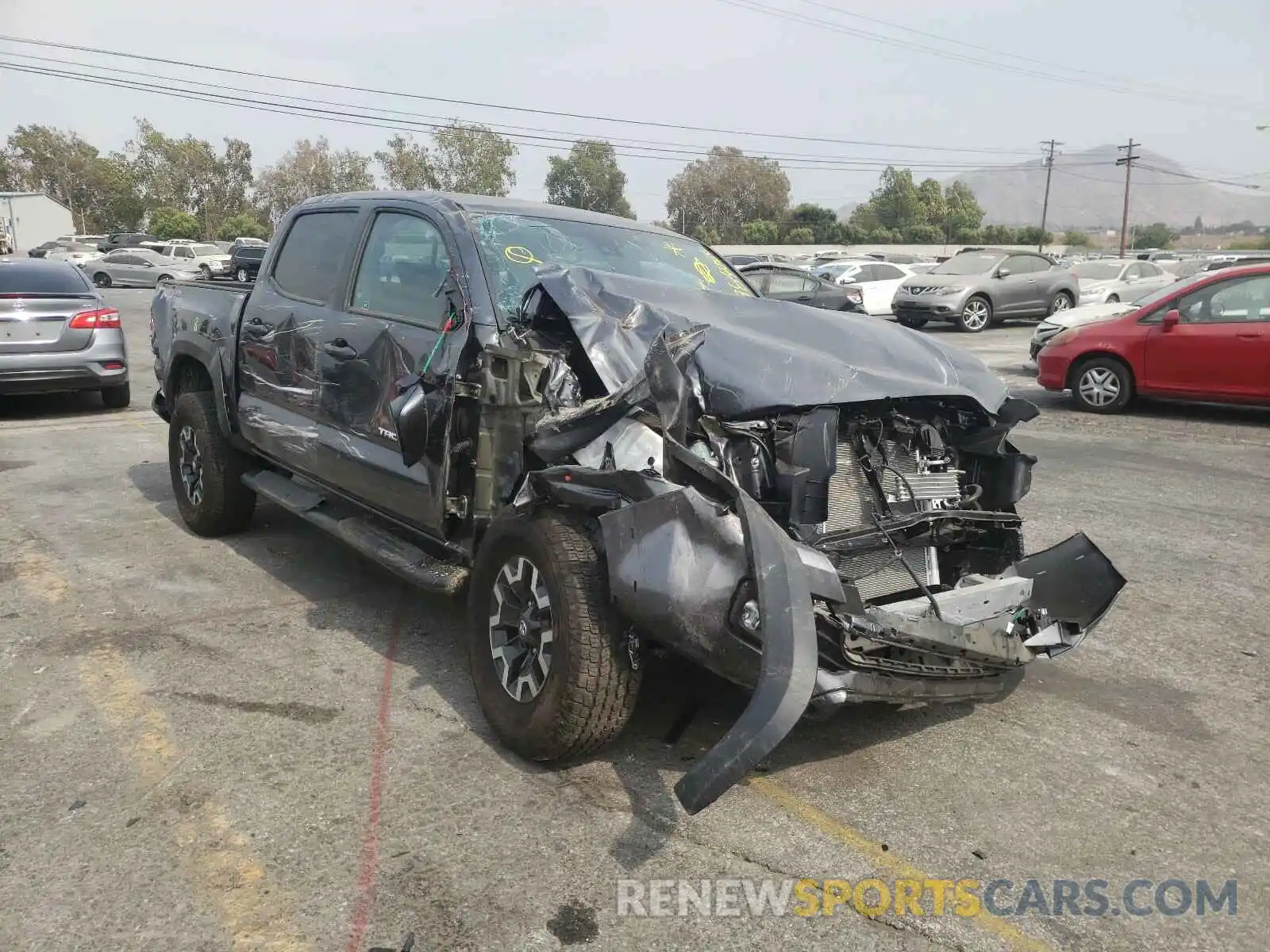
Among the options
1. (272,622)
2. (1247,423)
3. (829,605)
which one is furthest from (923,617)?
(1247,423)

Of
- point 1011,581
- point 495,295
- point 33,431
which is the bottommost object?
point 33,431

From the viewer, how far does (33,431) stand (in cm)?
958

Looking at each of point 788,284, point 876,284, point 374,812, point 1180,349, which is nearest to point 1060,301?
point 876,284

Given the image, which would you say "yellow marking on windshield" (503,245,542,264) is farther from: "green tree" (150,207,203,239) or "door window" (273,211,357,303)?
"green tree" (150,207,203,239)

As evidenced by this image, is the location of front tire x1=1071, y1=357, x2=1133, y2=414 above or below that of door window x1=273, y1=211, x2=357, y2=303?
below

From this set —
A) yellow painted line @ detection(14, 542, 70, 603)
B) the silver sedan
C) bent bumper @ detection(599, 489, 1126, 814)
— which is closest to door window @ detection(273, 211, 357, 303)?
yellow painted line @ detection(14, 542, 70, 603)

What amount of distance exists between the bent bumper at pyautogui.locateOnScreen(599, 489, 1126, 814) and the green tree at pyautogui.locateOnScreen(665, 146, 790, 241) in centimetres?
8763

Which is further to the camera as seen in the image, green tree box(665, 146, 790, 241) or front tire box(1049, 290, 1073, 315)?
green tree box(665, 146, 790, 241)

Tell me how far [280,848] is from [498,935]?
781 mm

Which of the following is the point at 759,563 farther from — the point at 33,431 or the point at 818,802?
the point at 33,431

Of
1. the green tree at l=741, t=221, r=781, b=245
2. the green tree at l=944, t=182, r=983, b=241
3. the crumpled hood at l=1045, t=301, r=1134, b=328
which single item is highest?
the green tree at l=944, t=182, r=983, b=241

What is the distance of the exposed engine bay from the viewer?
2893 mm

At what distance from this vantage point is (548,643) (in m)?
3.31

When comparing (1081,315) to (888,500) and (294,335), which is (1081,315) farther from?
(294,335)
